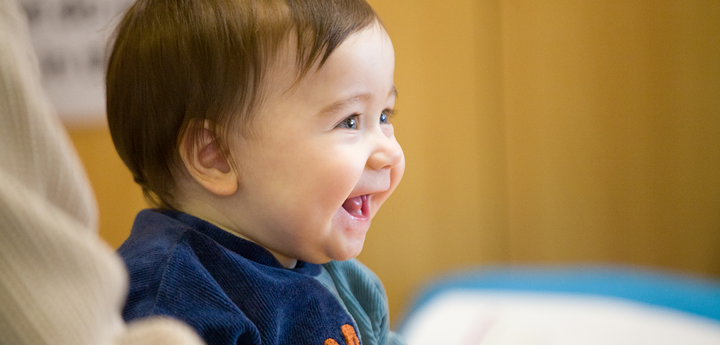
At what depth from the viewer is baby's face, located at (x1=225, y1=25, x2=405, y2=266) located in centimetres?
50

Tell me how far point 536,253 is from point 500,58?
0.54 m

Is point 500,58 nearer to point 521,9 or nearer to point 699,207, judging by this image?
point 521,9

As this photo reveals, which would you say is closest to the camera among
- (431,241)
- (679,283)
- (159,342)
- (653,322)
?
(159,342)

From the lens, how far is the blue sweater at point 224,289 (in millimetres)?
415

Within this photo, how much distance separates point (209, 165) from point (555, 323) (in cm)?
45

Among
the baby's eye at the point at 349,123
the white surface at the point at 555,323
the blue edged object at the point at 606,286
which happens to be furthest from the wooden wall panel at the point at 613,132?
the baby's eye at the point at 349,123

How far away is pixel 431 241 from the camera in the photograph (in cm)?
151

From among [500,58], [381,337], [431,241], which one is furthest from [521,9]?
[381,337]

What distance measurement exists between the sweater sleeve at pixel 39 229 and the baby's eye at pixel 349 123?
14.1 inches

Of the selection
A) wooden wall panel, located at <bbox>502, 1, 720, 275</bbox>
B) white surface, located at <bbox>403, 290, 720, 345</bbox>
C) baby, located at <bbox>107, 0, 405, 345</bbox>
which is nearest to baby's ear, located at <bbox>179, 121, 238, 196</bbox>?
baby, located at <bbox>107, 0, 405, 345</bbox>

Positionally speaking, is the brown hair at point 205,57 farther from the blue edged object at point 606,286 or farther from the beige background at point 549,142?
the beige background at point 549,142

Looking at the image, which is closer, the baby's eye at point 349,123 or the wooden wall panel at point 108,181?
the baby's eye at point 349,123

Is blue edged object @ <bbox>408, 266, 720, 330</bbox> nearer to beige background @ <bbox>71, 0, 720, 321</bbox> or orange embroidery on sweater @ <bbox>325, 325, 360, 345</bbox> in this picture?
orange embroidery on sweater @ <bbox>325, 325, 360, 345</bbox>

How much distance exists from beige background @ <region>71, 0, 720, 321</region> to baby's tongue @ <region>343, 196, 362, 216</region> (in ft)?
2.90
